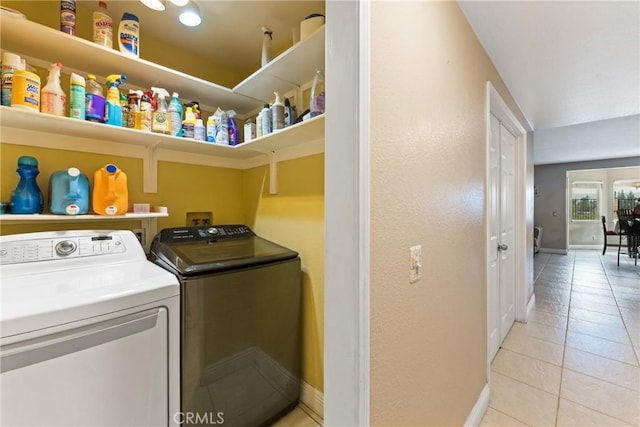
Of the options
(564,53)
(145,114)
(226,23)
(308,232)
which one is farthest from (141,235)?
(564,53)

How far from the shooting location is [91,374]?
0.92 metres

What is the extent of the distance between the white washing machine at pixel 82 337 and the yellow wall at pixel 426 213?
2.87 feet

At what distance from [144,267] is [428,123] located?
Result: 4.83ft

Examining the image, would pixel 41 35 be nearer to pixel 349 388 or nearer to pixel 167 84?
pixel 167 84

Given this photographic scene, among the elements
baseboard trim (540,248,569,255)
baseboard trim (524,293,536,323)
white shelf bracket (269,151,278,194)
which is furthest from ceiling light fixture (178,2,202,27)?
baseboard trim (540,248,569,255)

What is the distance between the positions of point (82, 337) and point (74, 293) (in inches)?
6.0

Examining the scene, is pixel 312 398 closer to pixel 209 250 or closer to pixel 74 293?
pixel 209 250

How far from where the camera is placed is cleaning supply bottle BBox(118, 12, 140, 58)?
146 cm

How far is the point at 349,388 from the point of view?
769 millimetres

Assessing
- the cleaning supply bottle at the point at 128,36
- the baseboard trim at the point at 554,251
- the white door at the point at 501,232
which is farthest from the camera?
the baseboard trim at the point at 554,251

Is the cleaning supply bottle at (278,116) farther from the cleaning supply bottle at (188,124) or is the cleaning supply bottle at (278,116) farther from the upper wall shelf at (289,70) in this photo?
the cleaning supply bottle at (188,124)

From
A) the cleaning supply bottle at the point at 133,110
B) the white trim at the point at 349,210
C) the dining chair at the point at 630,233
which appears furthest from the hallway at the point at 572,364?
the cleaning supply bottle at the point at 133,110

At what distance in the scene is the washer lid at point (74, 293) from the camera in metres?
0.81

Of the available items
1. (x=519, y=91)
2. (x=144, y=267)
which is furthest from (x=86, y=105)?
(x=519, y=91)
